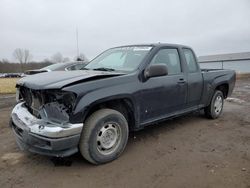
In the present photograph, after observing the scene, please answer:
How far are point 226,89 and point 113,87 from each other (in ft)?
14.0

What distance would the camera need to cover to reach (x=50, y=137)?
3.05 m

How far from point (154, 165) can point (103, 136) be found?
2.79 ft

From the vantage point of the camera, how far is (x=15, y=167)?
3582mm

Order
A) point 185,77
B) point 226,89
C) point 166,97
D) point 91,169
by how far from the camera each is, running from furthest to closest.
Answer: point 226,89 → point 185,77 → point 166,97 → point 91,169

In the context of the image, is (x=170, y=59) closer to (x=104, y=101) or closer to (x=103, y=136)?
(x=104, y=101)

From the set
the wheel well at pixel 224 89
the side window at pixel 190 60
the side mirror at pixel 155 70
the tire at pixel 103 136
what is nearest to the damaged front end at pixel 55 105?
the tire at pixel 103 136

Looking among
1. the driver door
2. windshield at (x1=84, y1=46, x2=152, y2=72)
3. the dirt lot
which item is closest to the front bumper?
the dirt lot

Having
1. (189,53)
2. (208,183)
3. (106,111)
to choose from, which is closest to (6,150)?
(106,111)

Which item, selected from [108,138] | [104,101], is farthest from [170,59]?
[108,138]

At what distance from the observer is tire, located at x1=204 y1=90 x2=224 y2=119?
6.12 metres

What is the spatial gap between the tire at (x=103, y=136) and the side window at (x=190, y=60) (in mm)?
2352

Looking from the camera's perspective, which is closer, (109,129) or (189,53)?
(109,129)

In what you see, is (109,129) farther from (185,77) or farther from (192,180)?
(185,77)

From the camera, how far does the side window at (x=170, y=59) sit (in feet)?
15.1
